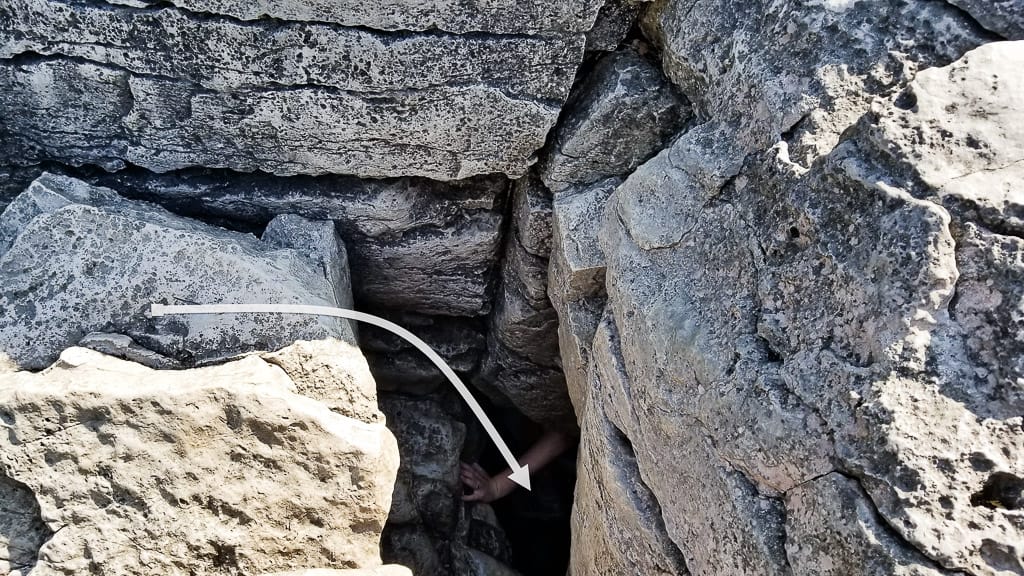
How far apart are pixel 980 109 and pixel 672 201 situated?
1.64 feet

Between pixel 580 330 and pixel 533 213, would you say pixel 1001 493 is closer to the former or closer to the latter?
pixel 580 330

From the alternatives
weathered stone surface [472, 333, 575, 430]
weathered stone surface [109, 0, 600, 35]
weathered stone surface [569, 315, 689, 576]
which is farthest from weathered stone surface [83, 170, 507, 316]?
weathered stone surface [569, 315, 689, 576]

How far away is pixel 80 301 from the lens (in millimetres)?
1482

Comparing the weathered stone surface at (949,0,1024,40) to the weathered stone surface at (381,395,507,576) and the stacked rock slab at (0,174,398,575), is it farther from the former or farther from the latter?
the weathered stone surface at (381,395,507,576)

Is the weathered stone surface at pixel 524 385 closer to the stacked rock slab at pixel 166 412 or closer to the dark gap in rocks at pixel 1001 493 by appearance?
the stacked rock slab at pixel 166 412

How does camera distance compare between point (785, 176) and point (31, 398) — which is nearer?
point (785, 176)

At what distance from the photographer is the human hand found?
8.29 feet

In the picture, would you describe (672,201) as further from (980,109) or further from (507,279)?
(507,279)

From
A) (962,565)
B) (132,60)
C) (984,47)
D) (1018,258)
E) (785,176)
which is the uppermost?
(132,60)

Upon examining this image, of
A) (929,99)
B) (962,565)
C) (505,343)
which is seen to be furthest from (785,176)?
(505,343)

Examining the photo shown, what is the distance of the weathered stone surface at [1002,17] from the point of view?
44.1 inches

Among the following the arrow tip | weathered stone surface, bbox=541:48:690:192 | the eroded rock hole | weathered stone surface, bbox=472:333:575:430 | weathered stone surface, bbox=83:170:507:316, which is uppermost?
weathered stone surface, bbox=541:48:690:192

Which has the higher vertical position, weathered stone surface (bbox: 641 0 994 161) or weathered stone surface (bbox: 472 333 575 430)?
weathered stone surface (bbox: 641 0 994 161)

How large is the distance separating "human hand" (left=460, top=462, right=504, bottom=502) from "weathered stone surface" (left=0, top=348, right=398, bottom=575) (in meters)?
1.12
